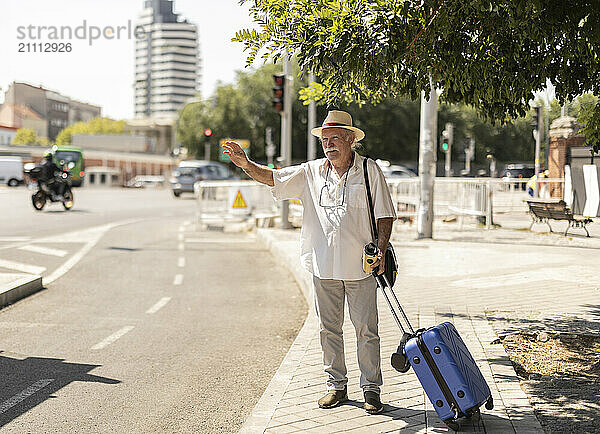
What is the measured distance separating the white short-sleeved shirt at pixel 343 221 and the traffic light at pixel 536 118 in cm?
659

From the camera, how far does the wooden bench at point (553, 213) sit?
44.1ft

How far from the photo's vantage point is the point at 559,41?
5746 millimetres

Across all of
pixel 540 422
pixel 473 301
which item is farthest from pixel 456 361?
pixel 473 301

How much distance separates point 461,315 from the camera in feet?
25.4

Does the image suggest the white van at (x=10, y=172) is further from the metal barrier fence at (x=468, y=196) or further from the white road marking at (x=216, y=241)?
the metal barrier fence at (x=468, y=196)

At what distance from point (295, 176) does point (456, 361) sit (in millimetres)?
1583

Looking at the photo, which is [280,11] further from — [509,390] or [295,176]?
[509,390]

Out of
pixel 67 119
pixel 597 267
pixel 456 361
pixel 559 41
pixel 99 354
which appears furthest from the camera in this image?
pixel 67 119

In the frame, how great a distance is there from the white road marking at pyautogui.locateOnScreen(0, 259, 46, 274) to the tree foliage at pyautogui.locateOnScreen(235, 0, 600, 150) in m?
7.79

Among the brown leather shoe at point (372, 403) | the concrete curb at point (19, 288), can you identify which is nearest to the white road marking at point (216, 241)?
the concrete curb at point (19, 288)

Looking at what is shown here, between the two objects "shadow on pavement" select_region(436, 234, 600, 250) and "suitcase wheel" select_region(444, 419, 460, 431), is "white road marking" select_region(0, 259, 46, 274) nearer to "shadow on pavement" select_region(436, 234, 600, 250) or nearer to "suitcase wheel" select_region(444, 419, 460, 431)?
"shadow on pavement" select_region(436, 234, 600, 250)

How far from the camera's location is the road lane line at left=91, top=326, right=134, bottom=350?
7.36 metres

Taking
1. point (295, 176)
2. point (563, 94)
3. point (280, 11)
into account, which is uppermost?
point (280, 11)

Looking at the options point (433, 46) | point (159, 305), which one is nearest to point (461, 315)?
point (433, 46)
